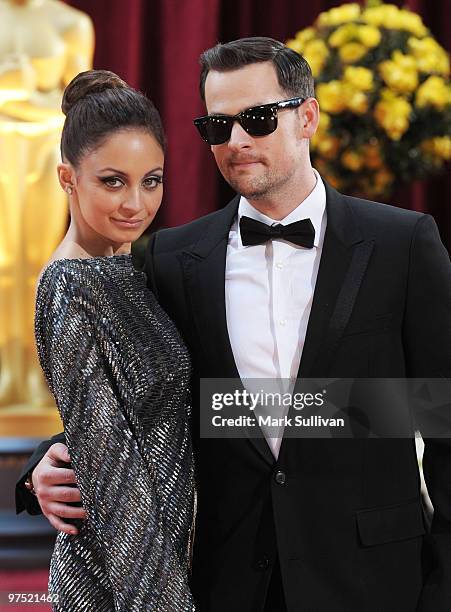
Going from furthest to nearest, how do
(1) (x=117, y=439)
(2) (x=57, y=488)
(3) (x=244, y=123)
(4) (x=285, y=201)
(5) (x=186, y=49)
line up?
(5) (x=186, y=49) < (4) (x=285, y=201) < (3) (x=244, y=123) < (2) (x=57, y=488) < (1) (x=117, y=439)

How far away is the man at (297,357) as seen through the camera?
5.20 ft

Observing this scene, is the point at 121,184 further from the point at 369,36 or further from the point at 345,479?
the point at 369,36

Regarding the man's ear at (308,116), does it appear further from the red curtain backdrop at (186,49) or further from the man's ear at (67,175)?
the red curtain backdrop at (186,49)

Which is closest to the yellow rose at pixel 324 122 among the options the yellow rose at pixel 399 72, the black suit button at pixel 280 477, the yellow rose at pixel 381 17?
the yellow rose at pixel 399 72

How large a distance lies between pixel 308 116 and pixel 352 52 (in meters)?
2.13

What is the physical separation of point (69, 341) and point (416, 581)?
65 cm

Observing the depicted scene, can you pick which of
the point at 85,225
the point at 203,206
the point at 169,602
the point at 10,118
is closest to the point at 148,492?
the point at 169,602

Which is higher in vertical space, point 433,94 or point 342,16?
point 342,16

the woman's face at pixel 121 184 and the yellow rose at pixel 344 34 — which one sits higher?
the yellow rose at pixel 344 34

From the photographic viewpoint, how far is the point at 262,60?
1.73 meters

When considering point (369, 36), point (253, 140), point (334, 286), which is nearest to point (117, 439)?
point (334, 286)

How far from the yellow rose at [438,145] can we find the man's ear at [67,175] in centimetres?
240

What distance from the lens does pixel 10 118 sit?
147 inches

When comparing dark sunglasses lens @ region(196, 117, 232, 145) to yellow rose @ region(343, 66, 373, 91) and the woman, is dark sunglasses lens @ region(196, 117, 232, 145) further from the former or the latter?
yellow rose @ region(343, 66, 373, 91)
